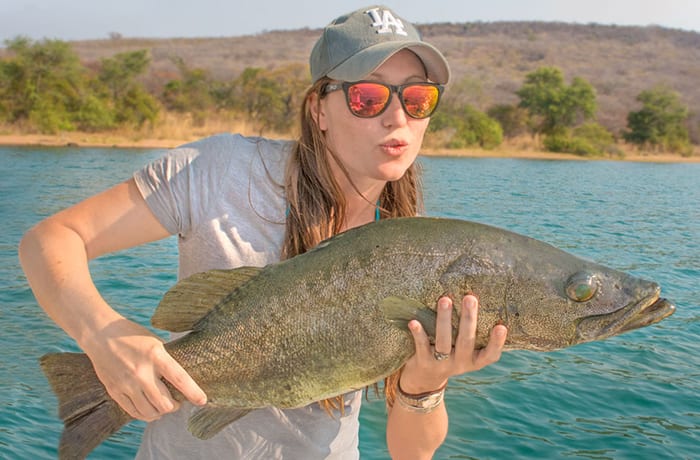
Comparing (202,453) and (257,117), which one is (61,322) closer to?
(202,453)

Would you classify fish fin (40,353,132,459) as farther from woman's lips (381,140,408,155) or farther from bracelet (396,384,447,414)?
woman's lips (381,140,408,155)

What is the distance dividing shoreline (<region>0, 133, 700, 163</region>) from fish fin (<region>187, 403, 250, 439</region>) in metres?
34.1

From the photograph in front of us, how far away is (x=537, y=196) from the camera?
76.5 feet

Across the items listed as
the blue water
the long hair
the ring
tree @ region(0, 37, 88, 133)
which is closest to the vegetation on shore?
tree @ region(0, 37, 88, 133)

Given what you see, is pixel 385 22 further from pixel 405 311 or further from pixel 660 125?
pixel 660 125

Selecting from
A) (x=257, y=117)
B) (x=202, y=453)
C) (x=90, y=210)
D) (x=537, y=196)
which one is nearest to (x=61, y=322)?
(x=90, y=210)

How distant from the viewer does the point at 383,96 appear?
2396 millimetres

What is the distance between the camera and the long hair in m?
2.46

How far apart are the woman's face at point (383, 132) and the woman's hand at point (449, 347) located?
57 centimetres

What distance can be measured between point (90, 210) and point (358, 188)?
927mm

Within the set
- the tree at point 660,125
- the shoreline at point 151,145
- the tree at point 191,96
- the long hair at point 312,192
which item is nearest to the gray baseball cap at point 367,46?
the long hair at point 312,192

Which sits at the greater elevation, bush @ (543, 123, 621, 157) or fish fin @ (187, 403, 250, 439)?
fish fin @ (187, 403, 250, 439)

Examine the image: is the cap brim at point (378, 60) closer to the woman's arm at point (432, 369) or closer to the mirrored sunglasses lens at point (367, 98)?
the mirrored sunglasses lens at point (367, 98)

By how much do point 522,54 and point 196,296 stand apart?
363ft
